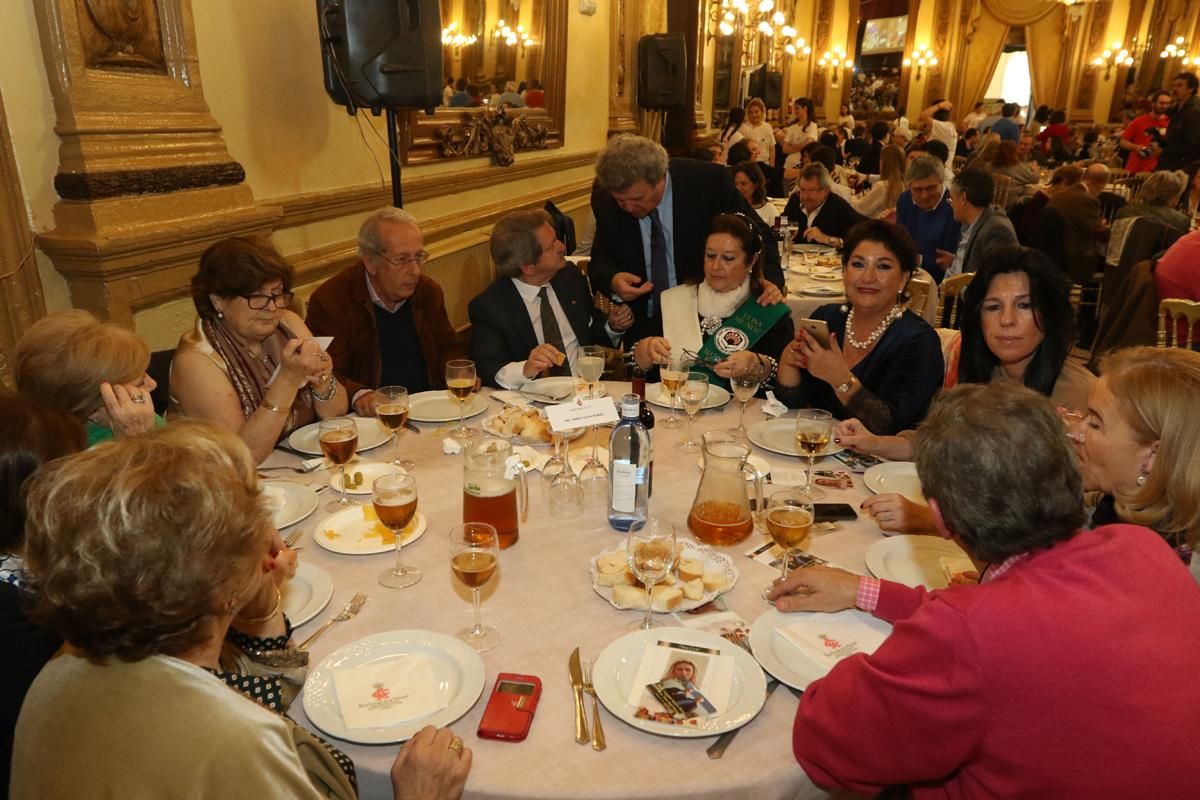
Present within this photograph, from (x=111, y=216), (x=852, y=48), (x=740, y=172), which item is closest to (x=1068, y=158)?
(x=740, y=172)

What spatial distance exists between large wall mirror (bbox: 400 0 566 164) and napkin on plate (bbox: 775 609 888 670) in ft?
12.6

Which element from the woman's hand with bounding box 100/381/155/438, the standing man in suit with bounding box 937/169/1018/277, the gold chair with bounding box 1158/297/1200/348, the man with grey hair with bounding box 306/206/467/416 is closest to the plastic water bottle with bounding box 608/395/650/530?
the woman's hand with bounding box 100/381/155/438

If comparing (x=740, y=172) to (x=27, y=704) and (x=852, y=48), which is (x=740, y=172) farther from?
(x=852, y=48)

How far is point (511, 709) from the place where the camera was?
1.18m

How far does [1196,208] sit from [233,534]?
850 cm

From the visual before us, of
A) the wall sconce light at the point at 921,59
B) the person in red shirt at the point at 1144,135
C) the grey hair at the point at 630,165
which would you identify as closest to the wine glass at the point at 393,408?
the grey hair at the point at 630,165

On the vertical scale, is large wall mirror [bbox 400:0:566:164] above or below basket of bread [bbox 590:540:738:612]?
above

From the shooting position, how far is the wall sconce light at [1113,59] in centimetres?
1567

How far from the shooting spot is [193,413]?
221cm

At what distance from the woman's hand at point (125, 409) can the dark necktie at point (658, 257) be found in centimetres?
252

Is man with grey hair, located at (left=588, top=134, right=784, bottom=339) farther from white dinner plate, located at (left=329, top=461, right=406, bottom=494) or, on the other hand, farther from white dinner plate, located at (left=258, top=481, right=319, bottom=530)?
white dinner plate, located at (left=258, top=481, right=319, bottom=530)

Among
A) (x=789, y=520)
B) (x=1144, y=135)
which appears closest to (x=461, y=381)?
(x=789, y=520)

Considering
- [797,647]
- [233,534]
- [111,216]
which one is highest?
[111,216]

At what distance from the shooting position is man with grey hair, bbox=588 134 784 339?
149 inches
